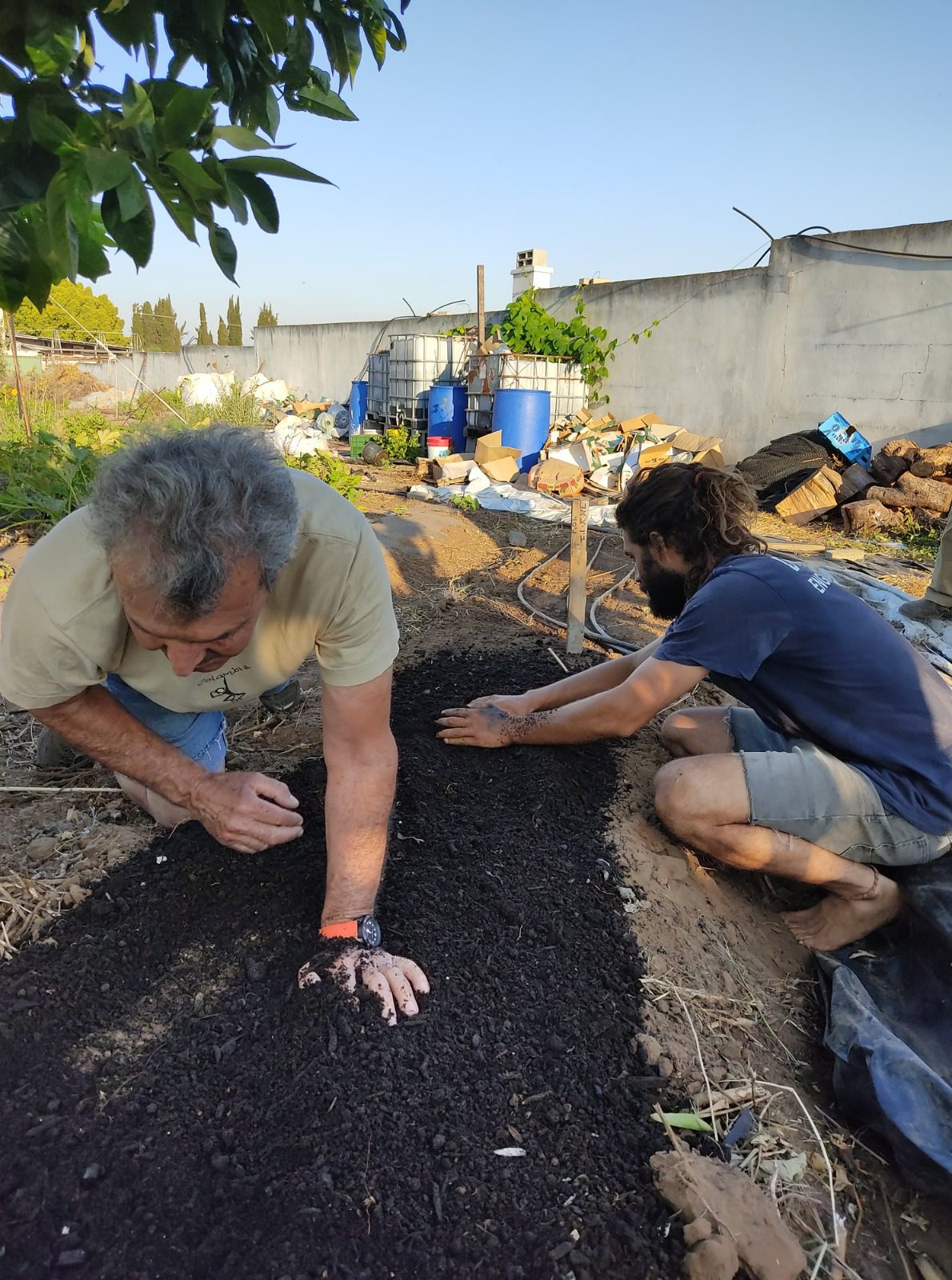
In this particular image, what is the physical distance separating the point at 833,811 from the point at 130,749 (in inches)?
74.1

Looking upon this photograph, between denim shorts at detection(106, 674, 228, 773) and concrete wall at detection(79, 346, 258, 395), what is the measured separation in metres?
18.2

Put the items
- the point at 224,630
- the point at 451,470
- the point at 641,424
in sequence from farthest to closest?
the point at 641,424 → the point at 451,470 → the point at 224,630

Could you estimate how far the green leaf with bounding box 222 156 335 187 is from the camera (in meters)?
0.90

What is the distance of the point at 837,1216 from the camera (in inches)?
61.3

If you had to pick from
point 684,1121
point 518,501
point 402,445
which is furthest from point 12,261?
point 402,445

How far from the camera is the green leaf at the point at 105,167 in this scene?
82 centimetres

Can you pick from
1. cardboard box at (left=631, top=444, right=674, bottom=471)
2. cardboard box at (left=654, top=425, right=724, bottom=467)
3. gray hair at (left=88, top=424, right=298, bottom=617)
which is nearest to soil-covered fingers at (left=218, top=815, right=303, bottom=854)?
gray hair at (left=88, top=424, right=298, bottom=617)

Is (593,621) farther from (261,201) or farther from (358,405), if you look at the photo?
(358,405)

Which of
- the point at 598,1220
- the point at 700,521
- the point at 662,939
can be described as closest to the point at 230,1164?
the point at 598,1220

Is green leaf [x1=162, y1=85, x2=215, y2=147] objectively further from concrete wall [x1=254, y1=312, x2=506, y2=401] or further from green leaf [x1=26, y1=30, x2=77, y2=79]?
concrete wall [x1=254, y1=312, x2=506, y2=401]

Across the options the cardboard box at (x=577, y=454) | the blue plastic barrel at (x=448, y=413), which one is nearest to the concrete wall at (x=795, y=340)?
the cardboard box at (x=577, y=454)

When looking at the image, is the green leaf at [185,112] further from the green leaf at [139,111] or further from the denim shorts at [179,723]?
the denim shorts at [179,723]

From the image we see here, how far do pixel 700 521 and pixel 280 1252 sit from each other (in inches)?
80.3

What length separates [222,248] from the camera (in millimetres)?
992
